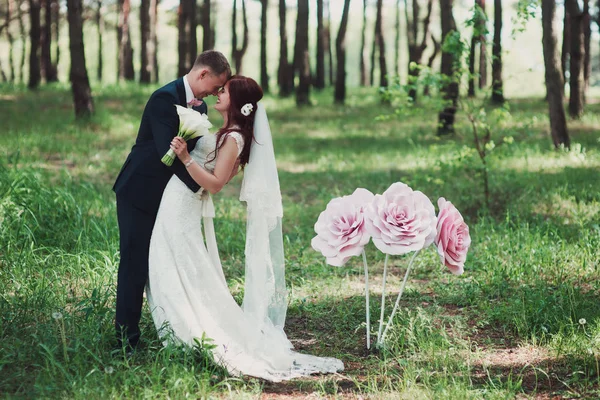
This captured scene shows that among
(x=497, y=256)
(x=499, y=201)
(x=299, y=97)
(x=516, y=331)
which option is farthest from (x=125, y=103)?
(x=516, y=331)

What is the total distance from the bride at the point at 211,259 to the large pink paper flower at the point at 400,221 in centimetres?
79

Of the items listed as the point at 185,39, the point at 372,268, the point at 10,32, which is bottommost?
the point at 372,268

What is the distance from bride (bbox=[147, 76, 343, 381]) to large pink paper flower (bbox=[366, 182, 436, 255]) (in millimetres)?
788

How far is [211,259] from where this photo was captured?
192 inches

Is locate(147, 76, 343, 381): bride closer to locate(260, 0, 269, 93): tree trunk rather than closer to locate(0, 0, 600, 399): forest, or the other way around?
locate(0, 0, 600, 399): forest

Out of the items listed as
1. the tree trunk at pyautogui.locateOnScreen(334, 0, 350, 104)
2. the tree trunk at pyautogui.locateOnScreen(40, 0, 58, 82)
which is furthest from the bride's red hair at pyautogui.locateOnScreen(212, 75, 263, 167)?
the tree trunk at pyautogui.locateOnScreen(40, 0, 58, 82)

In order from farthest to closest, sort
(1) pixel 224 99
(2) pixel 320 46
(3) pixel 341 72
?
(2) pixel 320 46 < (3) pixel 341 72 < (1) pixel 224 99

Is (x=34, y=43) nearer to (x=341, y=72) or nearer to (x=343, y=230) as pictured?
(x=341, y=72)

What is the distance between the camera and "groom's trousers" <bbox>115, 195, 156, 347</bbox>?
4.64 m

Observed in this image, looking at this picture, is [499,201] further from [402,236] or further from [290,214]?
[402,236]

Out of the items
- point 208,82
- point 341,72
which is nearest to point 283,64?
point 341,72

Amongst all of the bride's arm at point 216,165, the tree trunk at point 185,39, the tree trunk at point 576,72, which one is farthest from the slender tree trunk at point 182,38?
the bride's arm at point 216,165

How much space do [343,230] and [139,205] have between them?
144 cm

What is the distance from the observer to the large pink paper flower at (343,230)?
4605 millimetres
